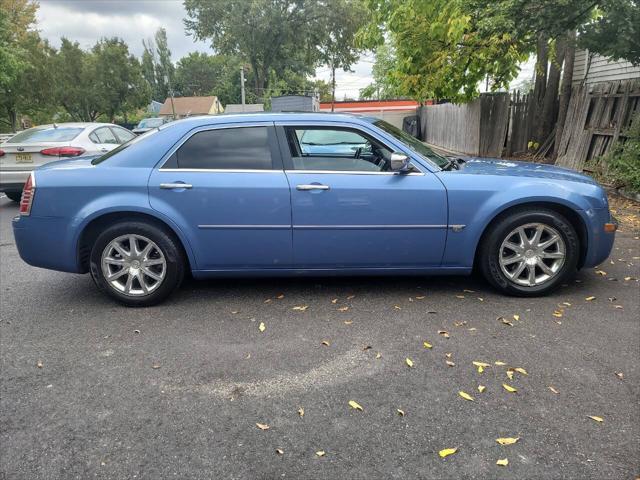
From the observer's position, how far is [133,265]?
13.6 ft

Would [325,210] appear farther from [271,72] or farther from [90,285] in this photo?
[271,72]

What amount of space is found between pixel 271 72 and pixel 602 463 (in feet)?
165

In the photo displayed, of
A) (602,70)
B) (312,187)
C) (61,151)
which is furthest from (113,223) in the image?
(602,70)

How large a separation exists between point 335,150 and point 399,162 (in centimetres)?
68

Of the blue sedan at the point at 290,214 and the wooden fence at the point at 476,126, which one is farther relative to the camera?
the wooden fence at the point at 476,126

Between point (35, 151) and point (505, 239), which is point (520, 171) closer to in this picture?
point (505, 239)

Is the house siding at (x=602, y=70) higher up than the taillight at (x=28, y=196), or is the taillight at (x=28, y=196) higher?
the house siding at (x=602, y=70)

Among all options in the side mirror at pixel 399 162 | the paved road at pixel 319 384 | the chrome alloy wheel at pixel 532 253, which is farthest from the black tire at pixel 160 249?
the chrome alloy wheel at pixel 532 253

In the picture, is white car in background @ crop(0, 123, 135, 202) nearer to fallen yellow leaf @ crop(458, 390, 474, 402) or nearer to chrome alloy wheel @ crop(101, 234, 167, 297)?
chrome alloy wheel @ crop(101, 234, 167, 297)

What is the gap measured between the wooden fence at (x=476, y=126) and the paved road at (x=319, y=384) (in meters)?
10.7

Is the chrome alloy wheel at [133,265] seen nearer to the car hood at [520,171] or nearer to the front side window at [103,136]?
the car hood at [520,171]

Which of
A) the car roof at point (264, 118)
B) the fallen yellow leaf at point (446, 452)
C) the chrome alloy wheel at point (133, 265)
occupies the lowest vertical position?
the fallen yellow leaf at point (446, 452)

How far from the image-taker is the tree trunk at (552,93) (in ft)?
41.1

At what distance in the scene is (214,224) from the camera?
13.3 feet
